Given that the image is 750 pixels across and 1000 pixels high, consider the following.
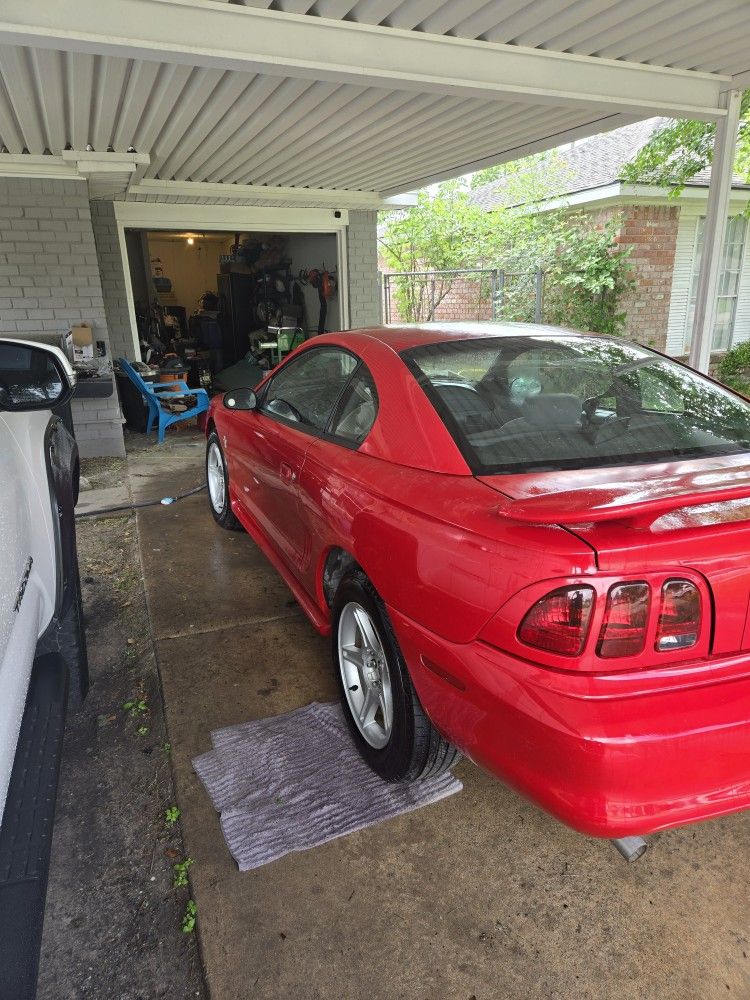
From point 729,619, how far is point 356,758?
1.49 meters

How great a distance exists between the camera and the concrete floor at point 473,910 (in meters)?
1.73

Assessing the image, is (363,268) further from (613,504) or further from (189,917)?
(189,917)

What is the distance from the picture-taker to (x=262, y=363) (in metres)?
12.0

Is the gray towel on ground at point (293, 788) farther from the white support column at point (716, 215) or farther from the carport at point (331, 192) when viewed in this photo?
the white support column at point (716, 215)

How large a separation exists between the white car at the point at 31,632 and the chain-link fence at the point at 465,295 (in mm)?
10108

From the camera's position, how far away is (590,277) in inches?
437

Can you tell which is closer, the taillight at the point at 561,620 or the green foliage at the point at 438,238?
the taillight at the point at 561,620

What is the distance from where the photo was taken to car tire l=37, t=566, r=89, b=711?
7.84ft

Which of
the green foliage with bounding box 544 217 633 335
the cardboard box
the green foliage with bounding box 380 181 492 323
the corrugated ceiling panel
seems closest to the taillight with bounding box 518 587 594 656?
the corrugated ceiling panel

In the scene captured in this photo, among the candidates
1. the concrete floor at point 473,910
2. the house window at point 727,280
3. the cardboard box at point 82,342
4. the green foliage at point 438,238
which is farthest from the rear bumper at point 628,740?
the green foliage at point 438,238

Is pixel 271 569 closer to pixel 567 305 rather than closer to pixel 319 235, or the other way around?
pixel 319 235

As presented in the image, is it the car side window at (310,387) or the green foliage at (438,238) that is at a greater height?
the green foliage at (438,238)

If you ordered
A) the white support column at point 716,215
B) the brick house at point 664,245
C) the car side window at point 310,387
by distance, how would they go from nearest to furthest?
the car side window at point 310,387
the white support column at point 716,215
the brick house at point 664,245

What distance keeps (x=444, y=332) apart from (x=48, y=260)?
229 inches
